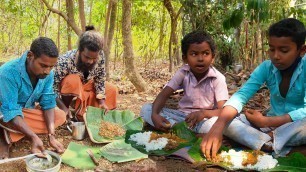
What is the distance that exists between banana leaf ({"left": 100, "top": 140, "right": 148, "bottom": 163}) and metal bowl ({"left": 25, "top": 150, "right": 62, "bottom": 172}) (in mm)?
391

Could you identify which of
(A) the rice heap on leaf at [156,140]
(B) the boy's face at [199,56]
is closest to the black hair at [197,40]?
(B) the boy's face at [199,56]

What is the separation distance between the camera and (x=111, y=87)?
3.80 metres

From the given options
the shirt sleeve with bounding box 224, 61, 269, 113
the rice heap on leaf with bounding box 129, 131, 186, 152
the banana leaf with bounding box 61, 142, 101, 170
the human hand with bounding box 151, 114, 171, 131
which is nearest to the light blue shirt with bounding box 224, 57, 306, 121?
the shirt sleeve with bounding box 224, 61, 269, 113

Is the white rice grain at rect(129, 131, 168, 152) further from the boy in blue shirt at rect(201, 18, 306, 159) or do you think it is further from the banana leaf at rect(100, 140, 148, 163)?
the boy in blue shirt at rect(201, 18, 306, 159)

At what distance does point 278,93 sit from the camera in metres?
2.81

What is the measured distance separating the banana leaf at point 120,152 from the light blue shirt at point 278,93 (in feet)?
2.62

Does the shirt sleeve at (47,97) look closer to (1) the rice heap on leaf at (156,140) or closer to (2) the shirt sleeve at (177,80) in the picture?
(1) the rice heap on leaf at (156,140)

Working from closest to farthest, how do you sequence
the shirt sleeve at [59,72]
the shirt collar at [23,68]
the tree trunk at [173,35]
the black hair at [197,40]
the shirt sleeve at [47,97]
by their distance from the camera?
the shirt collar at [23,68]
the shirt sleeve at [47,97]
the black hair at [197,40]
the shirt sleeve at [59,72]
the tree trunk at [173,35]

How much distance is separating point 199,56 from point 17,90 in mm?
1508

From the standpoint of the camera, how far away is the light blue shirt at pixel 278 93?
2635 millimetres

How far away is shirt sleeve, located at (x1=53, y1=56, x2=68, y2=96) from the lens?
3535 millimetres

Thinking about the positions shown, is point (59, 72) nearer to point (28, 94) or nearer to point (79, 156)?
point (28, 94)

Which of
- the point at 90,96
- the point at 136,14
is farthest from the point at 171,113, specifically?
the point at 136,14

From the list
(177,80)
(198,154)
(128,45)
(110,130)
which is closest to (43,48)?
(110,130)
